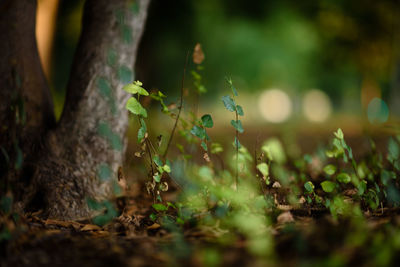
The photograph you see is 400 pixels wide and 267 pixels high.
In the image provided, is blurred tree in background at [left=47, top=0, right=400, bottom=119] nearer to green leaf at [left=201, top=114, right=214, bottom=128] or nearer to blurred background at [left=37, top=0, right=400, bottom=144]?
blurred background at [left=37, top=0, right=400, bottom=144]

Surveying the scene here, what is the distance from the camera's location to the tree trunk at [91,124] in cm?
222

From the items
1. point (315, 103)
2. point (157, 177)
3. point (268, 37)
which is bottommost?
point (157, 177)

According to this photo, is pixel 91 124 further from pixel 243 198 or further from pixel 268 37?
pixel 268 37

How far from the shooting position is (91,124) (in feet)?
7.92

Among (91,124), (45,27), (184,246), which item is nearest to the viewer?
(184,246)

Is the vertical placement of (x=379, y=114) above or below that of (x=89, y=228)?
above

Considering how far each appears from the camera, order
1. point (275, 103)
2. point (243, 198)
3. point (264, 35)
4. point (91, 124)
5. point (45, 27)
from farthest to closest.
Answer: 1. point (275, 103)
2. point (264, 35)
3. point (45, 27)
4. point (91, 124)
5. point (243, 198)

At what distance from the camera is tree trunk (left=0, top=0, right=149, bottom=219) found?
2221 millimetres

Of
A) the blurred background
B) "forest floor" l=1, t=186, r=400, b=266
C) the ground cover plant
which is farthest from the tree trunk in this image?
the blurred background

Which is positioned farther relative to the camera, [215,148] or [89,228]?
[215,148]

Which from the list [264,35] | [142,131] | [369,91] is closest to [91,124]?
[142,131]

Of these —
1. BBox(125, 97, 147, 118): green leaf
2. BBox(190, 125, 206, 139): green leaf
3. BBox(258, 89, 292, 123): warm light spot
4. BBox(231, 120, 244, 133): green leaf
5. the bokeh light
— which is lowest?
BBox(190, 125, 206, 139): green leaf

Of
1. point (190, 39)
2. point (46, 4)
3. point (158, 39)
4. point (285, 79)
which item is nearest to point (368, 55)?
point (285, 79)

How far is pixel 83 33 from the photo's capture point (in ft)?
8.64
